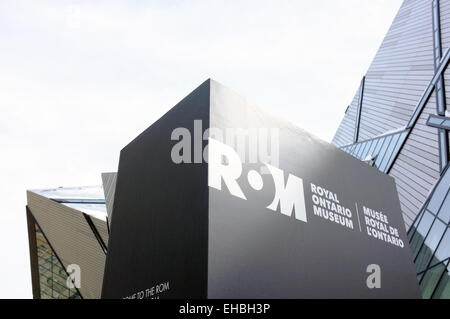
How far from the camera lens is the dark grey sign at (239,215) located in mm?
6430

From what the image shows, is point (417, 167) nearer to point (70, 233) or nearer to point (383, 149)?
point (383, 149)

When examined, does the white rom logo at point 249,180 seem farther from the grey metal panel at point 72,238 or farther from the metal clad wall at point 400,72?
the metal clad wall at point 400,72

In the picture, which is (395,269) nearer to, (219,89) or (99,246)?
(219,89)

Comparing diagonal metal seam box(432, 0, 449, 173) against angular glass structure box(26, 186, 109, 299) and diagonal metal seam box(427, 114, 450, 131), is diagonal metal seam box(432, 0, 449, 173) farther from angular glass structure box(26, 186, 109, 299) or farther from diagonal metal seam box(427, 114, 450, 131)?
angular glass structure box(26, 186, 109, 299)

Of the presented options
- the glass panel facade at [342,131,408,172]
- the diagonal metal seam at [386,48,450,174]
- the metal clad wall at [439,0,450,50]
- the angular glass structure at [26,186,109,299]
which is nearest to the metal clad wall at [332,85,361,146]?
the glass panel facade at [342,131,408,172]

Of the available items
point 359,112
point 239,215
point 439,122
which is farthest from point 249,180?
point 359,112

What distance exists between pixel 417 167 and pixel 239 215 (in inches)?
667

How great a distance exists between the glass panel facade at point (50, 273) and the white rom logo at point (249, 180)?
23653 millimetres

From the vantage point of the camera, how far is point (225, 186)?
6.76m

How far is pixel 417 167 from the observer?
831 inches

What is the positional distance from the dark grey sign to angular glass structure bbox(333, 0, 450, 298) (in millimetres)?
7490

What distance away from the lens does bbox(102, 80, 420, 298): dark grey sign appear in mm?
6430
